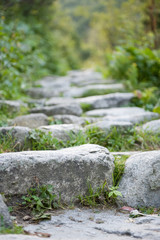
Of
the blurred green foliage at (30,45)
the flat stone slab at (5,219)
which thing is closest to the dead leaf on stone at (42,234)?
the flat stone slab at (5,219)

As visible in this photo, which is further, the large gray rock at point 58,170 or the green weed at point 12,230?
the large gray rock at point 58,170

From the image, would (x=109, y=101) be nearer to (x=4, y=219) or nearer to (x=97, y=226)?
(x=97, y=226)

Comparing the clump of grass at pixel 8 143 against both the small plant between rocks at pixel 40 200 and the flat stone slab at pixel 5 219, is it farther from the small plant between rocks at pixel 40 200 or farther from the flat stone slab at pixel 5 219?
the flat stone slab at pixel 5 219

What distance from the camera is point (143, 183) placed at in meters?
1.95

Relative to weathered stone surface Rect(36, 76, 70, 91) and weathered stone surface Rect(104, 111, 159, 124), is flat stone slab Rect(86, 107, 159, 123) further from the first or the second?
weathered stone surface Rect(36, 76, 70, 91)

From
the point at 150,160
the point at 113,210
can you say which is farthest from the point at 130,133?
the point at 113,210

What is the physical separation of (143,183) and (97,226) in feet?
1.79

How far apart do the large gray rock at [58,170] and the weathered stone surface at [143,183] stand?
5.7 inches

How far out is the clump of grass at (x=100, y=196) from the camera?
6.12ft

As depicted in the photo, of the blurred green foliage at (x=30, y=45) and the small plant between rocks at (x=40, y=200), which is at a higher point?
the blurred green foliage at (x=30, y=45)

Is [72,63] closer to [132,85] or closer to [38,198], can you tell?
[132,85]

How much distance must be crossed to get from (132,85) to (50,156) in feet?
12.7

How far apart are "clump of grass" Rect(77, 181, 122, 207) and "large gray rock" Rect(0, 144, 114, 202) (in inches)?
1.4

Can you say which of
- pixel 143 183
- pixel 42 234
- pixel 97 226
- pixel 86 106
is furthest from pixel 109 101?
pixel 42 234
